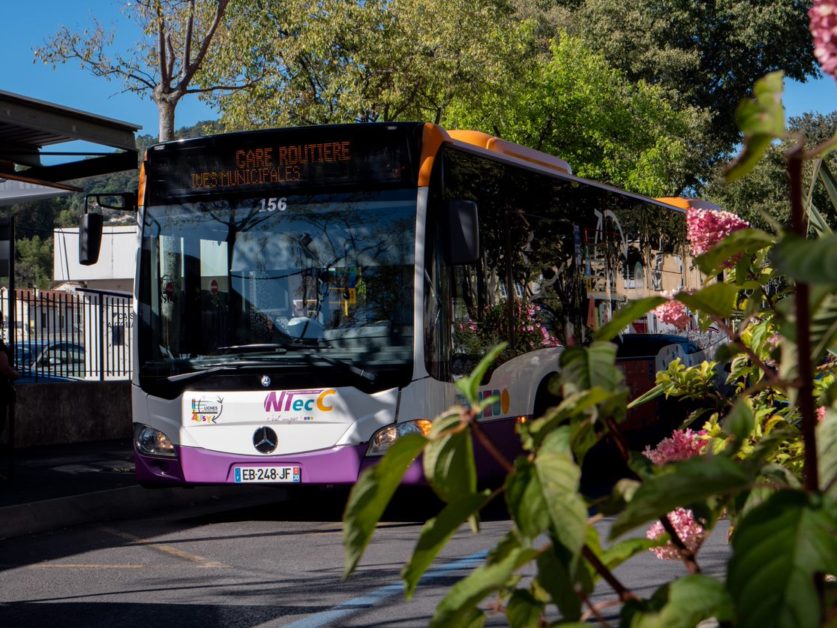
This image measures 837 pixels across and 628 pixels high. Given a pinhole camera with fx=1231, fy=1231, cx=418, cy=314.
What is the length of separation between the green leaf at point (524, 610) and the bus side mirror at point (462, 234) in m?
8.04

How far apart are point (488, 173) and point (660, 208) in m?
5.15

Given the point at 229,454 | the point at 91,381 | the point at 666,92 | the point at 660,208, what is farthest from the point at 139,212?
the point at 666,92

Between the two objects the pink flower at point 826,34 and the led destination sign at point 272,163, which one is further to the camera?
the led destination sign at point 272,163

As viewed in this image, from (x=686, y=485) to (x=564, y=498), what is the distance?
0.15m

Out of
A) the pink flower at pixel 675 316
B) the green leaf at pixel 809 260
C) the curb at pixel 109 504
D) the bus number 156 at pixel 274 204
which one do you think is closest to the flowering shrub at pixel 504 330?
the bus number 156 at pixel 274 204

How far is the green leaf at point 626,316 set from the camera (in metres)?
1.32

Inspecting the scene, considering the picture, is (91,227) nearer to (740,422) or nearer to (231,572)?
(231,572)

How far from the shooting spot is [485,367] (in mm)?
1352

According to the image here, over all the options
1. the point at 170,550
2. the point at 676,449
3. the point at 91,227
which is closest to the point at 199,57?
the point at 91,227

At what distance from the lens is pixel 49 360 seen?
17219mm

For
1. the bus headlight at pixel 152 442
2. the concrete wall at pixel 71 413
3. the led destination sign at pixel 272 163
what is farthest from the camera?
the concrete wall at pixel 71 413

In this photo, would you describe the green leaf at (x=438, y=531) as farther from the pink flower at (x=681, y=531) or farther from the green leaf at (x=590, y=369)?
the pink flower at (x=681, y=531)

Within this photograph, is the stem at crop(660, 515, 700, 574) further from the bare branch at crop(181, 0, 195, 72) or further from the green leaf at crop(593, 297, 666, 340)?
the bare branch at crop(181, 0, 195, 72)

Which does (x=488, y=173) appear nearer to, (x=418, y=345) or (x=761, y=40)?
(x=418, y=345)
